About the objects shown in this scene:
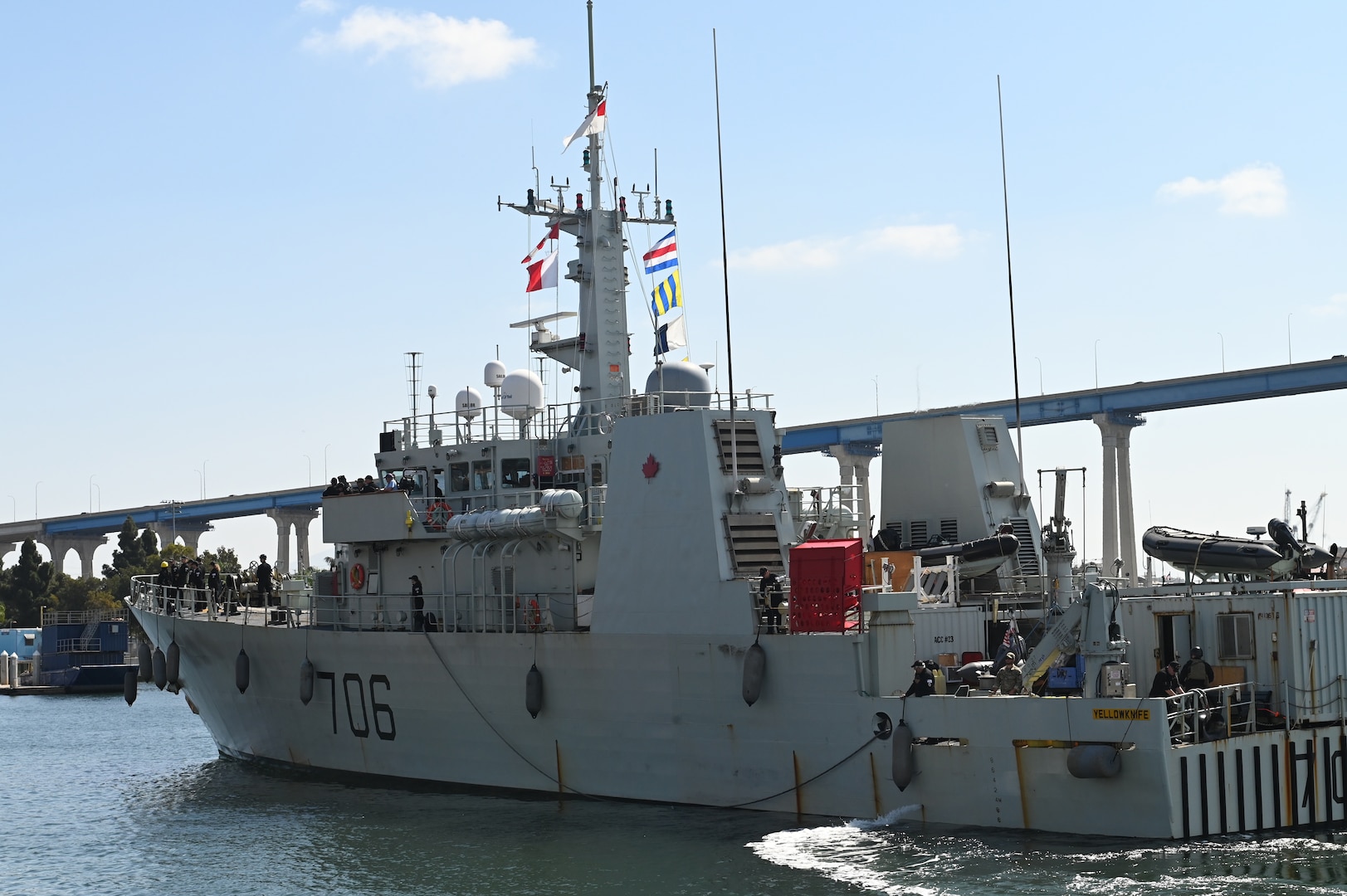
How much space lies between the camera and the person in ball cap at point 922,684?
56.3ft

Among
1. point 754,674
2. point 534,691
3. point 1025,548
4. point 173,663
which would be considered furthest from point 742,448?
point 173,663

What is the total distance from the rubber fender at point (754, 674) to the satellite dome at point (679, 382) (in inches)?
191

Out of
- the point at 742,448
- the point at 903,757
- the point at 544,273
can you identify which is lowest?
the point at 903,757

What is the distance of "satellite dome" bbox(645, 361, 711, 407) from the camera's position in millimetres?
21812

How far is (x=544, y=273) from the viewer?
24.6 metres

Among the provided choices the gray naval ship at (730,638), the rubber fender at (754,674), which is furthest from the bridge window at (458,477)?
the rubber fender at (754,674)

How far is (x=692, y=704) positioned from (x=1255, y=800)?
22.2ft

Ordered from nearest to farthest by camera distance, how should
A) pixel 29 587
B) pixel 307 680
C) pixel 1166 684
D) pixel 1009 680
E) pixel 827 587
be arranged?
pixel 1166 684 < pixel 1009 680 < pixel 827 587 < pixel 307 680 < pixel 29 587

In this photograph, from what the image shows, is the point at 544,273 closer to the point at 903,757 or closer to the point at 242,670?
the point at 242,670

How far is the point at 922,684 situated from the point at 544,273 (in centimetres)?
1068

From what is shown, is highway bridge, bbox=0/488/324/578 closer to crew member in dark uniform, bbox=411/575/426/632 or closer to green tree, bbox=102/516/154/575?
green tree, bbox=102/516/154/575

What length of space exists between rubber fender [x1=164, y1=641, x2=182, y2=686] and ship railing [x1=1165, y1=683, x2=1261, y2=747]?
60.8 ft

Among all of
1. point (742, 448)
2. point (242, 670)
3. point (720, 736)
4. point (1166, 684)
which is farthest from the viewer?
point (242, 670)

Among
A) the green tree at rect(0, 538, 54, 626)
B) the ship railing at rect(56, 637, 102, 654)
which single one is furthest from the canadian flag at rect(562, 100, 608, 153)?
the green tree at rect(0, 538, 54, 626)
